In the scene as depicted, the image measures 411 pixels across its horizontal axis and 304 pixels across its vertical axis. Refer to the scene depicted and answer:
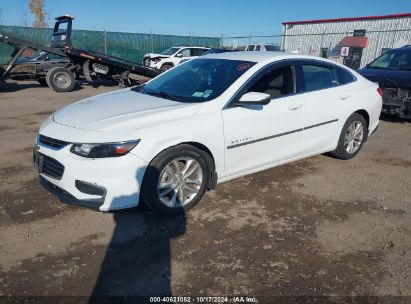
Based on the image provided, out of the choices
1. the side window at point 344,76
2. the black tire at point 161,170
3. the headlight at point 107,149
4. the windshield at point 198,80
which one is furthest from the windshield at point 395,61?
the headlight at point 107,149

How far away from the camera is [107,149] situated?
3277mm

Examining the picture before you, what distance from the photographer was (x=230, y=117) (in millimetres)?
3871

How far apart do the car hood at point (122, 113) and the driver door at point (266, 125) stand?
54 cm

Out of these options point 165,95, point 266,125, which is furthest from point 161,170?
point 266,125

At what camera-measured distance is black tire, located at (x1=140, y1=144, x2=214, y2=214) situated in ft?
11.2

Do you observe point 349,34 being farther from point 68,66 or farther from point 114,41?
point 68,66

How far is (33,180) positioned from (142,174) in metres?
2.00

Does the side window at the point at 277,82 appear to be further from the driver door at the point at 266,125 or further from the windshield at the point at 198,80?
the windshield at the point at 198,80

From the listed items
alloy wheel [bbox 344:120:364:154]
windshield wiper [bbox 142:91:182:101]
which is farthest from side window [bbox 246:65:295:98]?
alloy wheel [bbox 344:120:364:154]

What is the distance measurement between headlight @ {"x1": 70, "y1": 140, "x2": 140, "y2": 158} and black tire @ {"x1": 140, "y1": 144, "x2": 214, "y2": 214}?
0.89 ft

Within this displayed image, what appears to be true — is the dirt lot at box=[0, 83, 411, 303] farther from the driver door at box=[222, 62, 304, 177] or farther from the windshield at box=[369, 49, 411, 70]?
the windshield at box=[369, 49, 411, 70]

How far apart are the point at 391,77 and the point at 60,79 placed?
407 inches

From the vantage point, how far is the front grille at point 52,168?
11.1ft

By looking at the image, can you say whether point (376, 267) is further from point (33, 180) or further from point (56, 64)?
point (56, 64)
